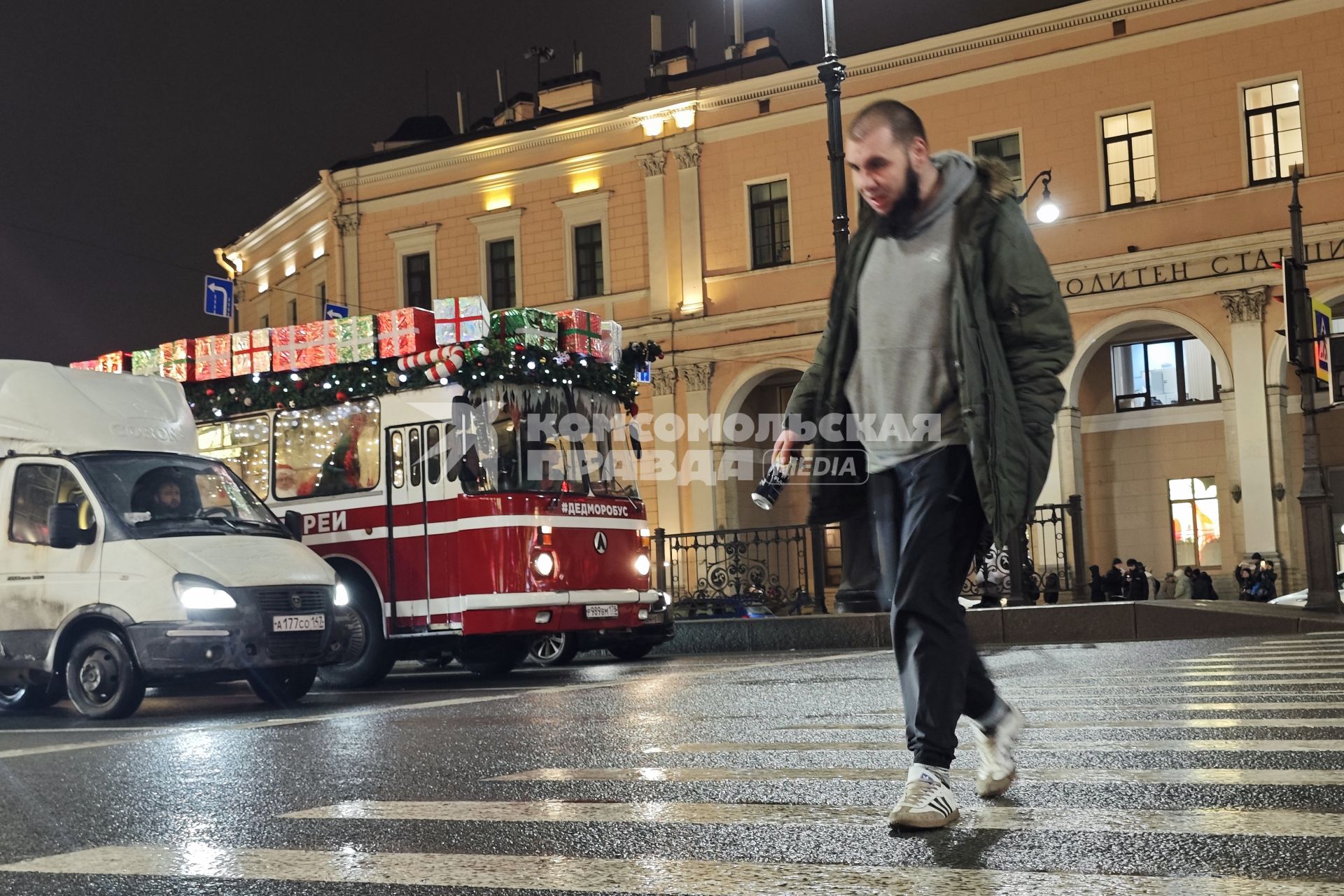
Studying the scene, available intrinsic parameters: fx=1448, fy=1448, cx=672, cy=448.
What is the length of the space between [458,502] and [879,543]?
9.65 m

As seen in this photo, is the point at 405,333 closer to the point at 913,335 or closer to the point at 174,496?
the point at 174,496

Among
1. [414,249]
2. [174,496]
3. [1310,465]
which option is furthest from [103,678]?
[414,249]

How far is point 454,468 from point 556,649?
3233mm

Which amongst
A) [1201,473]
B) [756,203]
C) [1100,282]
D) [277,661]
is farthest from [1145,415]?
[277,661]

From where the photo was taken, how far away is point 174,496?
11258 millimetres

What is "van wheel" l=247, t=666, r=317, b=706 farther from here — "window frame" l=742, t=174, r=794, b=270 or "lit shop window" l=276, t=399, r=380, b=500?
"window frame" l=742, t=174, r=794, b=270

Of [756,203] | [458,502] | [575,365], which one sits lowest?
[458,502]

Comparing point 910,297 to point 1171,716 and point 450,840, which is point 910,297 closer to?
point 450,840

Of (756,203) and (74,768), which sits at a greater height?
(756,203)

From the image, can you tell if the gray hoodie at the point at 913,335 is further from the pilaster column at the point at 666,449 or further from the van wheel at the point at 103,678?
the pilaster column at the point at 666,449

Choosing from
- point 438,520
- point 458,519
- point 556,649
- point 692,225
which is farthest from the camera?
point 692,225

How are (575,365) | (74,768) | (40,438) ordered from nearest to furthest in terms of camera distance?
(74,768) → (40,438) → (575,365)

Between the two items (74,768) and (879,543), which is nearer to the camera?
(879,543)

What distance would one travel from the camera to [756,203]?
36938 mm
